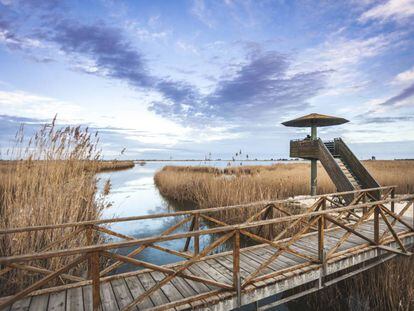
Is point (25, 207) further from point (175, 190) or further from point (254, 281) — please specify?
point (175, 190)

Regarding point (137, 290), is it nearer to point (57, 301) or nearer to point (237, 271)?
point (57, 301)

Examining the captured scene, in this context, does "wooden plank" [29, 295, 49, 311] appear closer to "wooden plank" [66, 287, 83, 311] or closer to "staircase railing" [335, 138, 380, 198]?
"wooden plank" [66, 287, 83, 311]

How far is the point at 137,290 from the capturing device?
3.61 metres

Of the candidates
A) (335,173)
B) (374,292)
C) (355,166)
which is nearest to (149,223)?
(374,292)

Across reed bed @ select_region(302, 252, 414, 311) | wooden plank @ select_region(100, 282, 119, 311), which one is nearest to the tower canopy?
reed bed @ select_region(302, 252, 414, 311)

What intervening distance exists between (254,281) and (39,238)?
12.9ft

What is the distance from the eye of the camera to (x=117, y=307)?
125 inches

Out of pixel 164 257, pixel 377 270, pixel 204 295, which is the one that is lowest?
pixel 164 257

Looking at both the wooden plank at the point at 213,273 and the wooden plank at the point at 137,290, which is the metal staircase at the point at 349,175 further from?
the wooden plank at the point at 137,290

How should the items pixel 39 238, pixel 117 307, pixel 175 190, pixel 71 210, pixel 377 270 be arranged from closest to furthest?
pixel 117 307 → pixel 39 238 → pixel 71 210 → pixel 377 270 → pixel 175 190

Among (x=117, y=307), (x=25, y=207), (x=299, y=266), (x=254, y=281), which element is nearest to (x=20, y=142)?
(x=25, y=207)

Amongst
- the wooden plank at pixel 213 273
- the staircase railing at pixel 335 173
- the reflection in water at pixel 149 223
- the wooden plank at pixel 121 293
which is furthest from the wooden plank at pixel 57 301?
the staircase railing at pixel 335 173

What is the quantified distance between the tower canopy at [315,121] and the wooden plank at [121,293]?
36.3 ft

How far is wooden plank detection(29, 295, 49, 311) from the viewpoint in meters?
3.21
